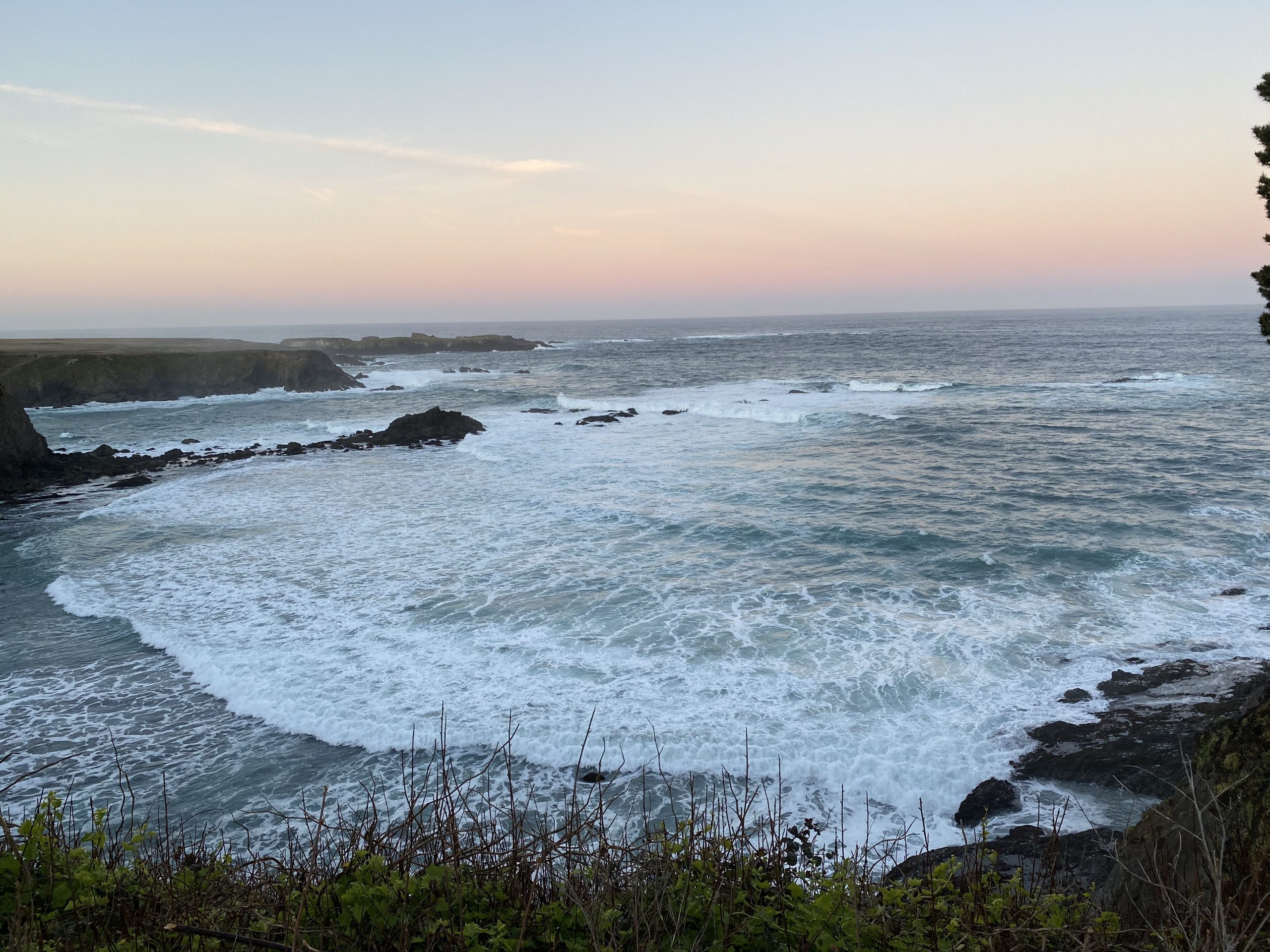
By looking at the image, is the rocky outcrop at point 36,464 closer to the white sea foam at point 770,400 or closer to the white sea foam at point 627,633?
the white sea foam at point 627,633

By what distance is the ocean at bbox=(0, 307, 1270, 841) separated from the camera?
9.88 m

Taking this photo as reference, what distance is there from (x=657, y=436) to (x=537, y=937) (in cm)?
3395

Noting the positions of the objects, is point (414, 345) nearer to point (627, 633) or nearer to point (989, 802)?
point (627, 633)

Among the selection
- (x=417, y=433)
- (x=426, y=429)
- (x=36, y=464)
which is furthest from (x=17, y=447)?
(x=426, y=429)

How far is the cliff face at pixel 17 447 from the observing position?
2783cm

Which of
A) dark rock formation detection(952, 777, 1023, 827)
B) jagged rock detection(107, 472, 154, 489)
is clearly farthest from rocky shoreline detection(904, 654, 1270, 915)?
jagged rock detection(107, 472, 154, 489)

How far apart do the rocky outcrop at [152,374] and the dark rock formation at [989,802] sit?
66.5m

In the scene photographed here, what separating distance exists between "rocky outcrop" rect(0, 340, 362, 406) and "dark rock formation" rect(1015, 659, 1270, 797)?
217 ft

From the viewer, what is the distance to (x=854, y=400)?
49812 millimetres

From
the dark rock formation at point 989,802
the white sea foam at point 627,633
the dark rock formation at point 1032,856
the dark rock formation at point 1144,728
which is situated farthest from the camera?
the white sea foam at point 627,633

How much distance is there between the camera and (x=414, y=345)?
125 metres

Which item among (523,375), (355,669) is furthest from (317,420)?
(355,669)

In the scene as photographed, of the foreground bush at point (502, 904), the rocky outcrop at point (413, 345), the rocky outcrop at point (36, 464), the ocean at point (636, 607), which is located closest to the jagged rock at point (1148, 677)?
the ocean at point (636, 607)

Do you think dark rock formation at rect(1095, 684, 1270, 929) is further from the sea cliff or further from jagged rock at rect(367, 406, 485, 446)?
the sea cliff
